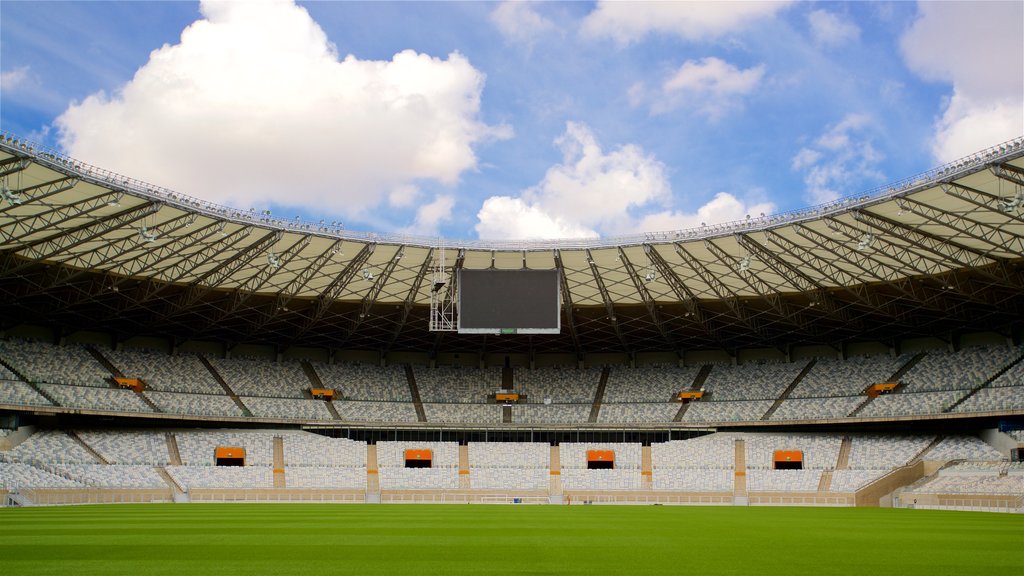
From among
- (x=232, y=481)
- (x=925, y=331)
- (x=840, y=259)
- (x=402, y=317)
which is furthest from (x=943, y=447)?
(x=232, y=481)

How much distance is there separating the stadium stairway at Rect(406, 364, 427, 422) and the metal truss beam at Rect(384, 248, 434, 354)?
12.5 feet

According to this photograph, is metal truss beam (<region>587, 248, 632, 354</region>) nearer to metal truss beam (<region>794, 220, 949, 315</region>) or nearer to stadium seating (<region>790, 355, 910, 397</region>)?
metal truss beam (<region>794, 220, 949, 315</region>)

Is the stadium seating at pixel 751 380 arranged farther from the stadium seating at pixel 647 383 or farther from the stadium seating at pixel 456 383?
the stadium seating at pixel 456 383

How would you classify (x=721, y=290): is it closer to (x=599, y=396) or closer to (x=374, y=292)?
(x=599, y=396)

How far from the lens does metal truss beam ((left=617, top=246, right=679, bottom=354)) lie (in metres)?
49.3

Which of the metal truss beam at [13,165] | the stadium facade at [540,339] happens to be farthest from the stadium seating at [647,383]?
the metal truss beam at [13,165]

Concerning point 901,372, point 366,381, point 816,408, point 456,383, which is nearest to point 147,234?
point 366,381

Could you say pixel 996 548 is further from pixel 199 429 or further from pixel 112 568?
pixel 199 429

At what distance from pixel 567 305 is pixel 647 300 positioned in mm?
5469

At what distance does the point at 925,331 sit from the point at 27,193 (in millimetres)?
55950

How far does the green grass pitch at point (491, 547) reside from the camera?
48.6 ft

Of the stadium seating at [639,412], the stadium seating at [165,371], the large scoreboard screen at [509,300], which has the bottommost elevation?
the stadium seating at [639,412]

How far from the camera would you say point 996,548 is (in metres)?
19.0

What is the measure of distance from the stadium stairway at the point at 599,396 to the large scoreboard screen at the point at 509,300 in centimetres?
2213
